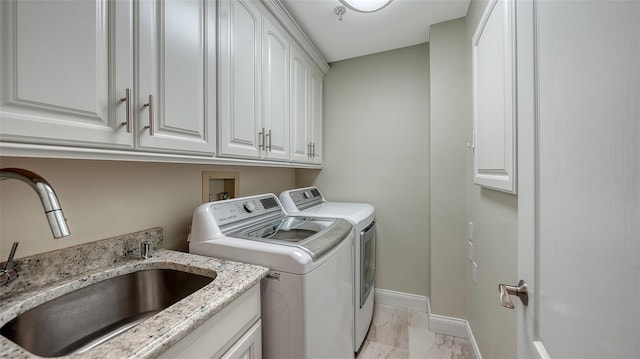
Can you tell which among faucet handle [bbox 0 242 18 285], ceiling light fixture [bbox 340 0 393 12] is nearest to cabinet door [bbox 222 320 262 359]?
faucet handle [bbox 0 242 18 285]

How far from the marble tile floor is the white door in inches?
53.2

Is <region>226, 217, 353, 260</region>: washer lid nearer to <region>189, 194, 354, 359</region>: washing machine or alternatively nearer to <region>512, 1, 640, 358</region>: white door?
<region>189, 194, 354, 359</region>: washing machine

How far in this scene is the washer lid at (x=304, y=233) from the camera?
42.7 inches

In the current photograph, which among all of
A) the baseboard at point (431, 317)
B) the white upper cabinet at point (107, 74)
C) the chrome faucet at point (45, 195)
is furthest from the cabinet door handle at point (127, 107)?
the baseboard at point (431, 317)

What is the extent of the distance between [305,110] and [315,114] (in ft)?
0.79

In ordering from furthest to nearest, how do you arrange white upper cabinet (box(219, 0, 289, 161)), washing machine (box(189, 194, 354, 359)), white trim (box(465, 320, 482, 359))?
white trim (box(465, 320, 482, 359))
white upper cabinet (box(219, 0, 289, 161))
washing machine (box(189, 194, 354, 359))

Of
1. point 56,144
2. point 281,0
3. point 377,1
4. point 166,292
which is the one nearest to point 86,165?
point 56,144

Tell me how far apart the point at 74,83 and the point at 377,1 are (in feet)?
5.12

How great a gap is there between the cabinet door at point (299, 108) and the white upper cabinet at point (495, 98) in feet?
4.15

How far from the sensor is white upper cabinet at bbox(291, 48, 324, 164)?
188 centimetres

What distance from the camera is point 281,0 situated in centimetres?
161

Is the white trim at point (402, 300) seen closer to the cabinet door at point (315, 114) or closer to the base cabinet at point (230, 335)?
the cabinet door at point (315, 114)

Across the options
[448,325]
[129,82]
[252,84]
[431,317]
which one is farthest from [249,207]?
[448,325]

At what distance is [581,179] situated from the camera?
17.5 inches
